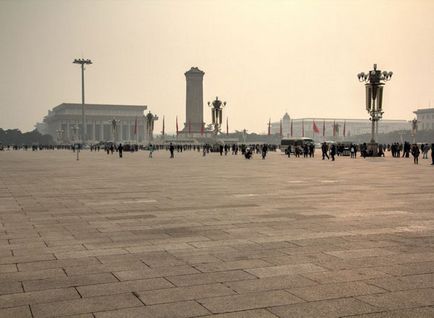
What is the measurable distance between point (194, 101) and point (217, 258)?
17474 centimetres

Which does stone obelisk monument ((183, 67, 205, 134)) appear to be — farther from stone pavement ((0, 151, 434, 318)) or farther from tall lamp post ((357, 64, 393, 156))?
stone pavement ((0, 151, 434, 318))

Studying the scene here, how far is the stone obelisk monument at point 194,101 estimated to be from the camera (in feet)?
593

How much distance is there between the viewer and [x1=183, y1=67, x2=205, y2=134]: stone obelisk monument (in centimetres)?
18062

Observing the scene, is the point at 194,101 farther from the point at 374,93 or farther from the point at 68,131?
the point at 374,93

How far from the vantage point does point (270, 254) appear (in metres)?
8.12

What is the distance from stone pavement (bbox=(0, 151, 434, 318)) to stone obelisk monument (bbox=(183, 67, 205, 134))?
6525 inches

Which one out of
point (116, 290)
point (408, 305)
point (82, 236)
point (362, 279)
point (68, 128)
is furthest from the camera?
point (68, 128)

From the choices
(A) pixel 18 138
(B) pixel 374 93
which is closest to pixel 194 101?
(A) pixel 18 138

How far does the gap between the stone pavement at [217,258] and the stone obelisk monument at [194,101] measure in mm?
165733

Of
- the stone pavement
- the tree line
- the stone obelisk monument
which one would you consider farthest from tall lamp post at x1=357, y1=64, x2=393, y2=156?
the tree line

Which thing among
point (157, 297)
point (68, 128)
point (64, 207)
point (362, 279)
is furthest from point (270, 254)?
point (68, 128)

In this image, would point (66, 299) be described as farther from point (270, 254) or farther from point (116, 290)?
point (270, 254)

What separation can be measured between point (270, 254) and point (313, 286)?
5.78 feet

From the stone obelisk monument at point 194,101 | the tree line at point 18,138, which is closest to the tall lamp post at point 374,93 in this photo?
the stone obelisk monument at point 194,101
